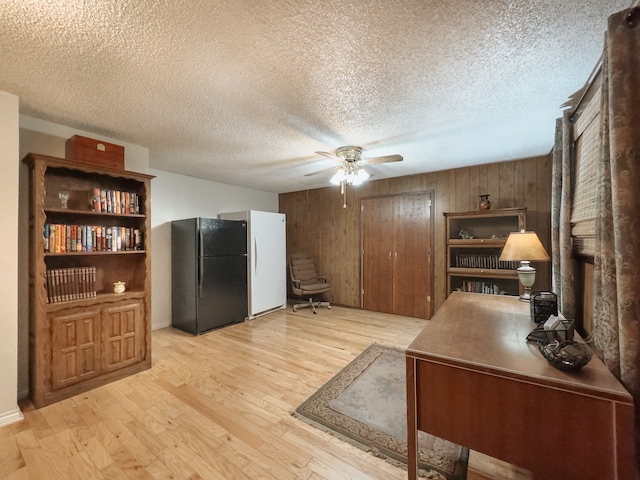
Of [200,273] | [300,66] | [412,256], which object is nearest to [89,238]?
[200,273]

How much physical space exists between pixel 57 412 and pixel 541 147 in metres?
5.40

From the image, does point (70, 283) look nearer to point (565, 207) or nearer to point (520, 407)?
point (520, 407)

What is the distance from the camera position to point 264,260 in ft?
15.0

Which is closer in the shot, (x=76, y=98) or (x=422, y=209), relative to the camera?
(x=76, y=98)

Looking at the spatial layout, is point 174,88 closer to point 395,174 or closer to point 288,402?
point 288,402

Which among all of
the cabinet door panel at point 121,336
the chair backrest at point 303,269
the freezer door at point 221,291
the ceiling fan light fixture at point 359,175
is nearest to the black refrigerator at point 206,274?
the freezer door at point 221,291

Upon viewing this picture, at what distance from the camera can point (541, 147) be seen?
3.11 meters

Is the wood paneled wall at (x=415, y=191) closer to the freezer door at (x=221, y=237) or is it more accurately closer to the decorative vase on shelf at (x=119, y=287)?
the freezer door at (x=221, y=237)

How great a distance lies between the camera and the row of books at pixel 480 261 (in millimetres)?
3523

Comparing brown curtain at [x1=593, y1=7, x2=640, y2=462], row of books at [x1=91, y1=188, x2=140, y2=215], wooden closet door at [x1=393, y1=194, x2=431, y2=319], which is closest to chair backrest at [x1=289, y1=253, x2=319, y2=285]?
wooden closet door at [x1=393, y1=194, x2=431, y2=319]

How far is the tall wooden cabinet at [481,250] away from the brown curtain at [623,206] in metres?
2.65

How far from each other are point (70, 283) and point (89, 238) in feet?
1.40

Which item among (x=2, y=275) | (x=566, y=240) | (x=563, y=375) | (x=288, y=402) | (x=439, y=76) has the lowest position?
(x=288, y=402)

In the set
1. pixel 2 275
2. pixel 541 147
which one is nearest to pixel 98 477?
pixel 2 275
